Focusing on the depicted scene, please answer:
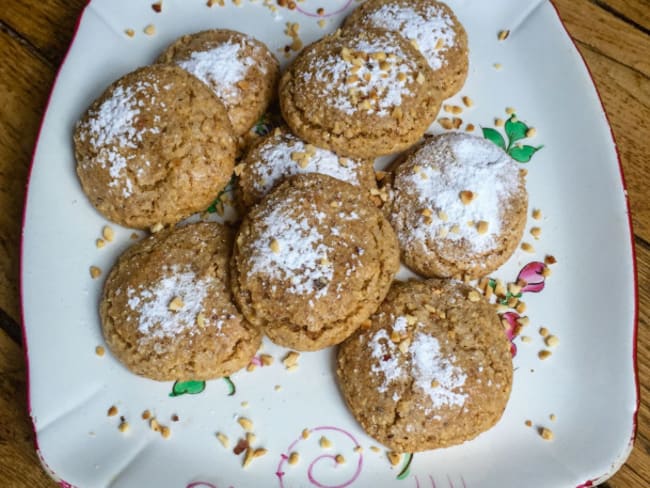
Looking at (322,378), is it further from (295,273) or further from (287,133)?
(287,133)

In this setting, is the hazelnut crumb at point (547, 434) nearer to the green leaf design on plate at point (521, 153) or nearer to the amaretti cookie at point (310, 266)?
the amaretti cookie at point (310, 266)

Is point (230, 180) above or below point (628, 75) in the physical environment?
below

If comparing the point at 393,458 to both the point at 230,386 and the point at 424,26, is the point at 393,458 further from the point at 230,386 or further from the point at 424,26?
the point at 424,26

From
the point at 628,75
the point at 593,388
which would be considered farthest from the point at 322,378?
the point at 628,75

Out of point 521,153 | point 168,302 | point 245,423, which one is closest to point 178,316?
point 168,302

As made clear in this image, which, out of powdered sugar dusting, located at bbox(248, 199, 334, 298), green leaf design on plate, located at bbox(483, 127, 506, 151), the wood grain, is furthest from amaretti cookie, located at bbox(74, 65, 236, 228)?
green leaf design on plate, located at bbox(483, 127, 506, 151)

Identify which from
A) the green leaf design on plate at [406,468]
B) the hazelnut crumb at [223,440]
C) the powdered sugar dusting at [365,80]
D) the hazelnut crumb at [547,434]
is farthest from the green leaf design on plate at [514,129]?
the hazelnut crumb at [223,440]
